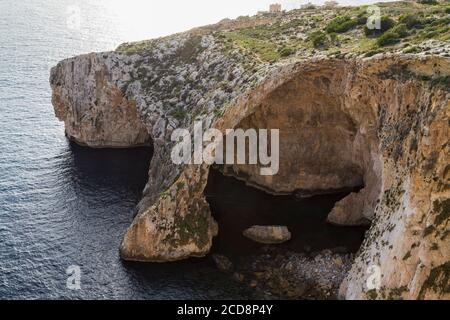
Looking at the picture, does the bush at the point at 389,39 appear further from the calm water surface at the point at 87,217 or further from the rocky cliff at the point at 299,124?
the calm water surface at the point at 87,217

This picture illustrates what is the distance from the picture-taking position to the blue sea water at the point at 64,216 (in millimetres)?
54625

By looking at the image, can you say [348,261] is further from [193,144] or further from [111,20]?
[111,20]

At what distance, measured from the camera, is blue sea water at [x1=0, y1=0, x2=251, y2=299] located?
179ft

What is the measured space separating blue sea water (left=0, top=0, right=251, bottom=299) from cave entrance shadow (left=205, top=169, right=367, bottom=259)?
20.8 feet

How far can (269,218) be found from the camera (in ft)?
224

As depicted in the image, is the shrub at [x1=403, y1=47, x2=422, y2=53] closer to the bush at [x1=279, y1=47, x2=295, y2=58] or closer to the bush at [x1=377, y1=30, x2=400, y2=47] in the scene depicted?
the bush at [x1=377, y1=30, x2=400, y2=47]

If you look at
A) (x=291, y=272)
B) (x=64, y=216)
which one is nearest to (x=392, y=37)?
(x=291, y=272)

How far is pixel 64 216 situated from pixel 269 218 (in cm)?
2560

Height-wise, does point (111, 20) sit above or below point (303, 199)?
above

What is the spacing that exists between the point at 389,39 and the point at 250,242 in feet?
88.2

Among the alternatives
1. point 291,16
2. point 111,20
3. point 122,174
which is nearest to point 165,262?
point 122,174

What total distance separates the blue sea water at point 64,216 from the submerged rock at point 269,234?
769 cm

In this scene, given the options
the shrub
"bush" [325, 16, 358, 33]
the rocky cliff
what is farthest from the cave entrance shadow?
the shrub

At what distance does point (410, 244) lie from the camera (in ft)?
141
